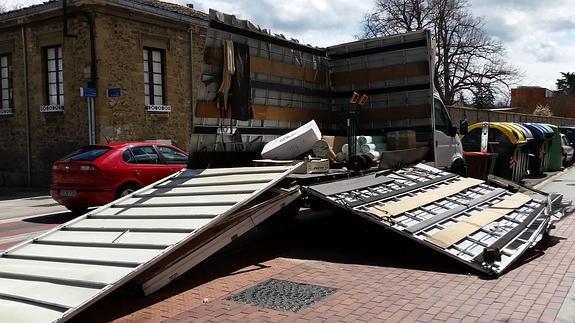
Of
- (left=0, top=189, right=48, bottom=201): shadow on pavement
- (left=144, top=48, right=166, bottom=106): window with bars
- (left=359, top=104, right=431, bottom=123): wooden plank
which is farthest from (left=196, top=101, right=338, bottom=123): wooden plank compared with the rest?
(left=144, top=48, right=166, bottom=106): window with bars

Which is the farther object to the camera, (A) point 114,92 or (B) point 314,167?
(A) point 114,92

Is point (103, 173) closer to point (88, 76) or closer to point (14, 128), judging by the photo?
point (88, 76)

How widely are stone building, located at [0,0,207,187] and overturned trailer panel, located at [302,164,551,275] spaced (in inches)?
504

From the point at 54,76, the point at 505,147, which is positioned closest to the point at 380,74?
the point at 505,147

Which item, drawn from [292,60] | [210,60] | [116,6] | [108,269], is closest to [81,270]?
[108,269]

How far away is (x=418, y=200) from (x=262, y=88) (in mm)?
3170

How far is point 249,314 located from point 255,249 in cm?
285

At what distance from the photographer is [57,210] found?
13.6m

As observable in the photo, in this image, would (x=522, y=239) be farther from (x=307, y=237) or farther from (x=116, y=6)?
(x=116, y=6)

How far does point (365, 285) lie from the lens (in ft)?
19.0

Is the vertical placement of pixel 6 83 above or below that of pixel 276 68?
above

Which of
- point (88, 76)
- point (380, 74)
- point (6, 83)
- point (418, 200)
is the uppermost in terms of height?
point (6, 83)

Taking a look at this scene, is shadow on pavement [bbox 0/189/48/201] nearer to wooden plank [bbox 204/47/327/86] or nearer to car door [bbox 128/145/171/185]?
car door [bbox 128/145/171/185]

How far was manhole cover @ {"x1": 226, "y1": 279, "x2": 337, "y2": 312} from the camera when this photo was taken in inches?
205
